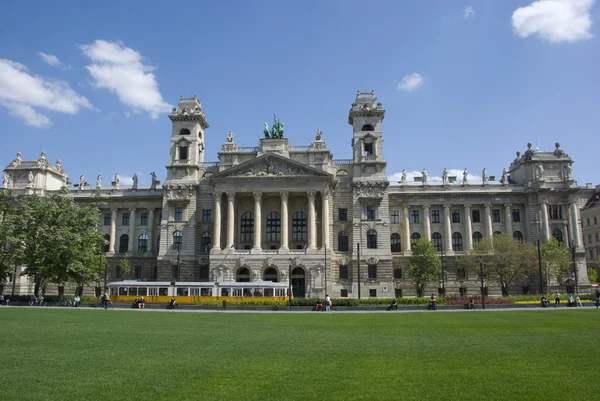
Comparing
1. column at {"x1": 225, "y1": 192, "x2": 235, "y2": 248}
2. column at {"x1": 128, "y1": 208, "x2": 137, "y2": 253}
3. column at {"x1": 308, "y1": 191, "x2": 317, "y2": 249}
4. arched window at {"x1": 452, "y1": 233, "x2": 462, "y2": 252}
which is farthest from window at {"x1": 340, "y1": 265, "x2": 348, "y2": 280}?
column at {"x1": 128, "y1": 208, "x2": 137, "y2": 253}

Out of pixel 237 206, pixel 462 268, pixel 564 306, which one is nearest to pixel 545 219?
pixel 462 268

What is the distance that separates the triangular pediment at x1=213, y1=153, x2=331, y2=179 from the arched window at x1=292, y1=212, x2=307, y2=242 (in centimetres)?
779

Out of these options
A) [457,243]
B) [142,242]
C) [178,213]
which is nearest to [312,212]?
[178,213]

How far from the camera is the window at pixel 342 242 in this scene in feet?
258

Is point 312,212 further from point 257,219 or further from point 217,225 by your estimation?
point 217,225

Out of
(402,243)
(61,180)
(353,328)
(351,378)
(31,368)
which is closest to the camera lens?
(351,378)

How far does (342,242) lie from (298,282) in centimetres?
1002

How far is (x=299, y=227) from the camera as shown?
79.9 meters


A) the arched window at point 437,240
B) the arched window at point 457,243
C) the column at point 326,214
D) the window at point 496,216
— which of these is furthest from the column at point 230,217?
the window at point 496,216

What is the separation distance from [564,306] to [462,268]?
1144 inches

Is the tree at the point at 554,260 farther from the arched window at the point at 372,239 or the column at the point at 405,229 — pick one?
the arched window at the point at 372,239

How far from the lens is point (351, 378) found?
14.3 metres

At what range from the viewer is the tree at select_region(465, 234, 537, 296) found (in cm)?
7019

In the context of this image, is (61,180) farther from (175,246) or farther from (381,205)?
(381,205)
